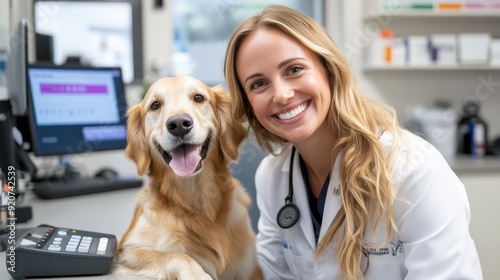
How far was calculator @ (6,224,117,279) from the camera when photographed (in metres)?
0.92

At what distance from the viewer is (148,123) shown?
130 cm

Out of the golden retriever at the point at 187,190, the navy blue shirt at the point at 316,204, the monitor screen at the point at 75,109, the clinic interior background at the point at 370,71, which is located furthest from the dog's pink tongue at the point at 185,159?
the clinic interior background at the point at 370,71

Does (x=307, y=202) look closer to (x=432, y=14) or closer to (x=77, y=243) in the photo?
(x=77, y=243)

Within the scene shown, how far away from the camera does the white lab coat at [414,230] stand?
40.6 inches

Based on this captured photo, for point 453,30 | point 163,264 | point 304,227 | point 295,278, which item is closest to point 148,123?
point 163,264

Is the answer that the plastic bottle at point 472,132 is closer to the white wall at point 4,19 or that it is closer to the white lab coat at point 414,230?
the white lab coat at point 414,230

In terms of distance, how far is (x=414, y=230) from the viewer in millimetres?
1069

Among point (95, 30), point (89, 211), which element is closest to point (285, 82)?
point (89, 211)

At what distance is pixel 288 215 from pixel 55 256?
2.01 ft

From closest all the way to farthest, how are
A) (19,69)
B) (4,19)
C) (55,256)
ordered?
(55,256) < (19,69) < (4,19)

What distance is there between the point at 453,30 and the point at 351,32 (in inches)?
30.9

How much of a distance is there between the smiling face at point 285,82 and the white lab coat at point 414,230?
16 centimetres

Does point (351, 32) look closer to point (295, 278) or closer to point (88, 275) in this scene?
point (295, 278)

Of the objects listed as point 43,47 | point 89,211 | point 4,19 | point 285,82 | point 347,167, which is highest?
point 4,19
